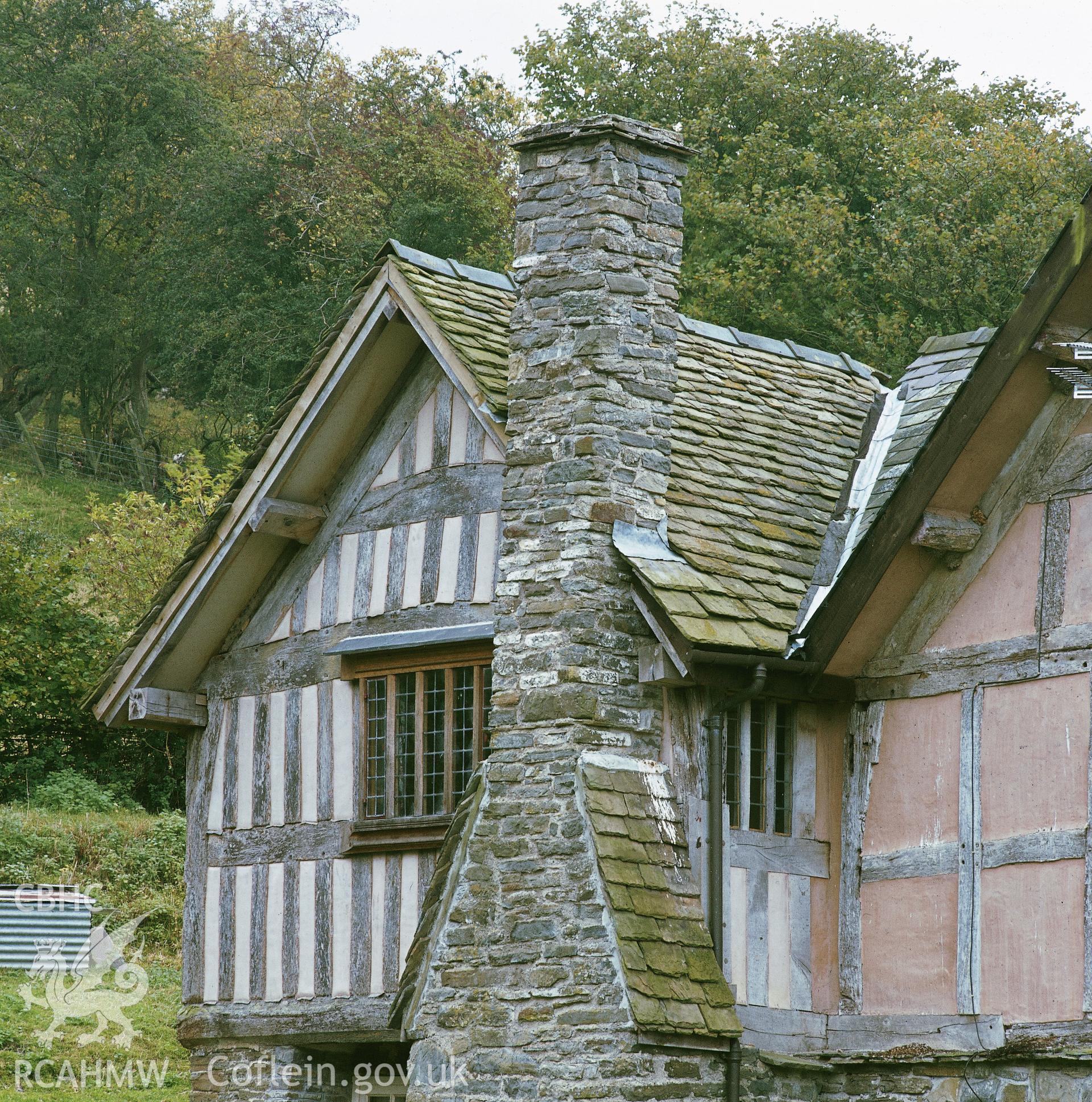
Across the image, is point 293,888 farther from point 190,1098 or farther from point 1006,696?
point 1006,696

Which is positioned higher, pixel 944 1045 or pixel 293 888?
pixel 293 888

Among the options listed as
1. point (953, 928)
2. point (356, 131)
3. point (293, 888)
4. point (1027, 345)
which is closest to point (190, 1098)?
point (293, 888)

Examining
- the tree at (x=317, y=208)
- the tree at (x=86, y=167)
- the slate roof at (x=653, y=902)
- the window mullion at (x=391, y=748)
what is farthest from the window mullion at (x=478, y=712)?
the tree at (x=86, y=167)

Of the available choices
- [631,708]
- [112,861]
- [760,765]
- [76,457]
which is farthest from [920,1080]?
[76,457]

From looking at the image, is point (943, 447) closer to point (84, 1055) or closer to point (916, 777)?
point (916, 777)

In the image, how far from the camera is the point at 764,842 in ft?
33.3

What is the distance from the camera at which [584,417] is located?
9.98 meters

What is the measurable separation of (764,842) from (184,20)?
137ft

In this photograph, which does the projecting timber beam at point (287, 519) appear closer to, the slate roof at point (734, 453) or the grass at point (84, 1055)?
the slate roof at point (734, 453)

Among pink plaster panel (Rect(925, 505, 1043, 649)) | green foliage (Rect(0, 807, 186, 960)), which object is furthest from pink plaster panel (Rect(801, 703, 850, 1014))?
green foliage (Rect(0, 807, 186, 960))

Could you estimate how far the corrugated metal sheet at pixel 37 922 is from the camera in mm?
17047

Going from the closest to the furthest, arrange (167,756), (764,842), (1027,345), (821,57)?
(1027,345) < (764,842) < (167,756) < (821,57)

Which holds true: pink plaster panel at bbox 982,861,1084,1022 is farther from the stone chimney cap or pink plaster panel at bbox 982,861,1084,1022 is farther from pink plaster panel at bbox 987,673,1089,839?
the stone chimney cap

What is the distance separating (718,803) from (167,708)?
14.8 feet
